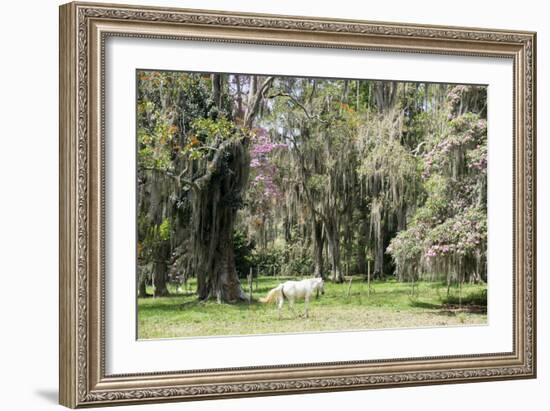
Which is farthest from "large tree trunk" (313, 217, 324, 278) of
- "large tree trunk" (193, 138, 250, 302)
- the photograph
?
"large tree trunk" (193, 138, 250, 302)

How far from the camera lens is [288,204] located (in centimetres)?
667

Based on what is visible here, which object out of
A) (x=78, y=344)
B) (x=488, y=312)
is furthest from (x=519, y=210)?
(x=78, y=344)

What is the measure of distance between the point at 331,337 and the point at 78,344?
1554 mm

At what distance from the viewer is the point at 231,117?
6496mm

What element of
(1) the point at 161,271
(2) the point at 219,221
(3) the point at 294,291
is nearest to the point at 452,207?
(3) the point at 294,291

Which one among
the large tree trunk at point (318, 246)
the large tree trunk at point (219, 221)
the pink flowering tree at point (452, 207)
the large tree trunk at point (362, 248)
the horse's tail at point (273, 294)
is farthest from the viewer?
the pink flowering tree at point (452, 207)

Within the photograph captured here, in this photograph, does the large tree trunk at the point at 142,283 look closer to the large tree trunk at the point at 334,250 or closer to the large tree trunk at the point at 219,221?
the large tree trunk at the point at 219,221

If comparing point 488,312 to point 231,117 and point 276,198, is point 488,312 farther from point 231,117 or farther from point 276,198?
point 231,117

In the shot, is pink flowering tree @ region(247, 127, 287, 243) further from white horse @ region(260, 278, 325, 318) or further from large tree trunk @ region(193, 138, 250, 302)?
white horse @ region(260, 278, 325, 318)

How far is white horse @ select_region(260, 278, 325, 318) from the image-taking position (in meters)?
6.58

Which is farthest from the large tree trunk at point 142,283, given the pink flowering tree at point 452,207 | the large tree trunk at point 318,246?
the pink flowering tree at point 452,207

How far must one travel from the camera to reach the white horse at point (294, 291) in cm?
658

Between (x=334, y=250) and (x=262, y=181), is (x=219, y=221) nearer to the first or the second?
(x=262, y=181)

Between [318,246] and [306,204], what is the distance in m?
0.27
